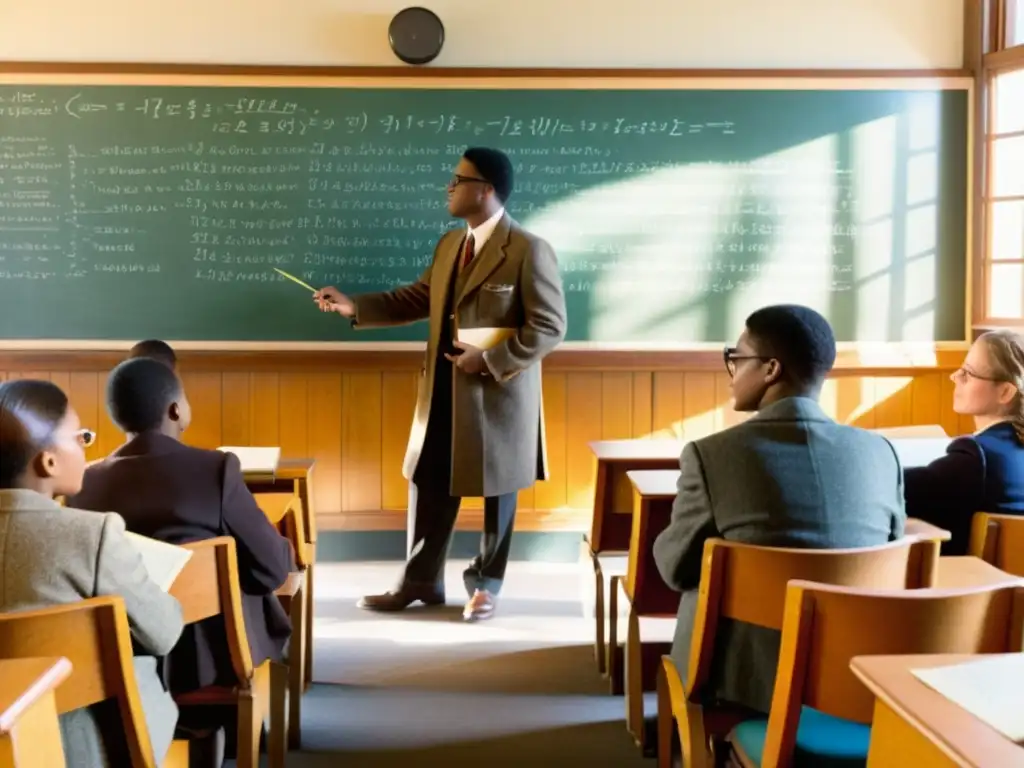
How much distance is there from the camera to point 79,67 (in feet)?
13.7

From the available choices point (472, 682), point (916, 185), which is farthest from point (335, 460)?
point (916, 185)

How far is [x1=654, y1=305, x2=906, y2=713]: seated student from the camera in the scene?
1771 mm

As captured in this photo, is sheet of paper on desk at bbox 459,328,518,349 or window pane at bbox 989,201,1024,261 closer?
sheet of paper on desk at bbox 459,328,518,349

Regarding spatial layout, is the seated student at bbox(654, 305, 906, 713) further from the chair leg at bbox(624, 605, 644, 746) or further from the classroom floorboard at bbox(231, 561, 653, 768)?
the classroom floorboard at bbox(231, 561, 653, 768)

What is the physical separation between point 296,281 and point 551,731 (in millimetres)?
2291

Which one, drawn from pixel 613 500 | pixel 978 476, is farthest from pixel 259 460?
pixel 978 476

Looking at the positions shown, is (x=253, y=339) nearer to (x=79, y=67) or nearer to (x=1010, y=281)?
(x=79, y=67)

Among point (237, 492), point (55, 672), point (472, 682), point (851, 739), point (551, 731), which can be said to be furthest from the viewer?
point (472, 682)

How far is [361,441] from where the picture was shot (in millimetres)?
4406

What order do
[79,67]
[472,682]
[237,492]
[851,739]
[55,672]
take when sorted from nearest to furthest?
[55,672], [851,739], [237,492], [472,682], [79,67]

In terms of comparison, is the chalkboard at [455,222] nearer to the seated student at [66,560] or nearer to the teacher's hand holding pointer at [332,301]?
the teacher's hand holding pointer at [332,301]

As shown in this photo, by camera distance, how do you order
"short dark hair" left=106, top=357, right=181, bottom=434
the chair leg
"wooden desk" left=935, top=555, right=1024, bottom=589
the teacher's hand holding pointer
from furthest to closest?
the teacher's hand holding pointer, the chair leg, "short dark hair" left=106, top=357, right=181, bottom=434, "wooden desk" left=935, top=555, right=1024, bottom=589

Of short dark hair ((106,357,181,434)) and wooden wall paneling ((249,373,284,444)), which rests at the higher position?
short dark hair ((106,357,181,434))

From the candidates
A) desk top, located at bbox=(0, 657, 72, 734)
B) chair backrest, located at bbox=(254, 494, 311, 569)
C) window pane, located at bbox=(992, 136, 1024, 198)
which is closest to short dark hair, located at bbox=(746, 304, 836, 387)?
chair backrest, located at bbox=(254, 494, 311, 569)
